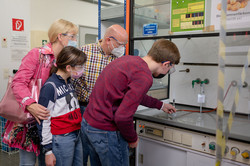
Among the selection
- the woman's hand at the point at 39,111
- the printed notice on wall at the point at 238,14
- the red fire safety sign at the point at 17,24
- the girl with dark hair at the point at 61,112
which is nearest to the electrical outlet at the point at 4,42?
the red fire safety sign at the point at 17,24

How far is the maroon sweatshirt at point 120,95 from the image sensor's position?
44.6 inches

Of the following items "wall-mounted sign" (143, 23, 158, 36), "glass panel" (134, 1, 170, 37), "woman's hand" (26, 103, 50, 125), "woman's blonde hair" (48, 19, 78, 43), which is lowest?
"woman's hand" (26, 103, 50, 125)

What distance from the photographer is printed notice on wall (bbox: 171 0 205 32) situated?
5.30 ft

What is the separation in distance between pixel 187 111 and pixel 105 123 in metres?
1.02

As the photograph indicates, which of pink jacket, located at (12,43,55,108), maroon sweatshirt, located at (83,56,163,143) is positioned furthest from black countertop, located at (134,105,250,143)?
pink jacket, located at (12,43,55,108)

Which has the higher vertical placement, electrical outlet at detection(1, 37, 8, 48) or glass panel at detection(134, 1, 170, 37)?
glass panel at detection(134, 1, 170, 37)

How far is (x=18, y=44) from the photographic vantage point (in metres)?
3.35

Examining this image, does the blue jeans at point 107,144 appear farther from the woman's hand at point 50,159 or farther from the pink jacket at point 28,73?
the pink jacket at point 28,73

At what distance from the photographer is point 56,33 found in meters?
1.49

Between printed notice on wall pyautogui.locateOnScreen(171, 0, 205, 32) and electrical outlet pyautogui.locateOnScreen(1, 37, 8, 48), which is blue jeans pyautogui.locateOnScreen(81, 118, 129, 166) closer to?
printed notice on wall pyautogui.locateOnScreen(171, 0, 205, 32)

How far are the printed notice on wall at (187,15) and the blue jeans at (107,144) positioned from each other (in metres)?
0.99

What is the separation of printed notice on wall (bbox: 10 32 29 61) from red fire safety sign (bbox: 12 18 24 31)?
73mm

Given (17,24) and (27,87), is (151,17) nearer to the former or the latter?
(27,87)

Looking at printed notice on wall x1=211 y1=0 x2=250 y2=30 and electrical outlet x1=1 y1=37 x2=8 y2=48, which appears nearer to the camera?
printed notice on wall x1=211 y1=0 x2=250 y2=30
